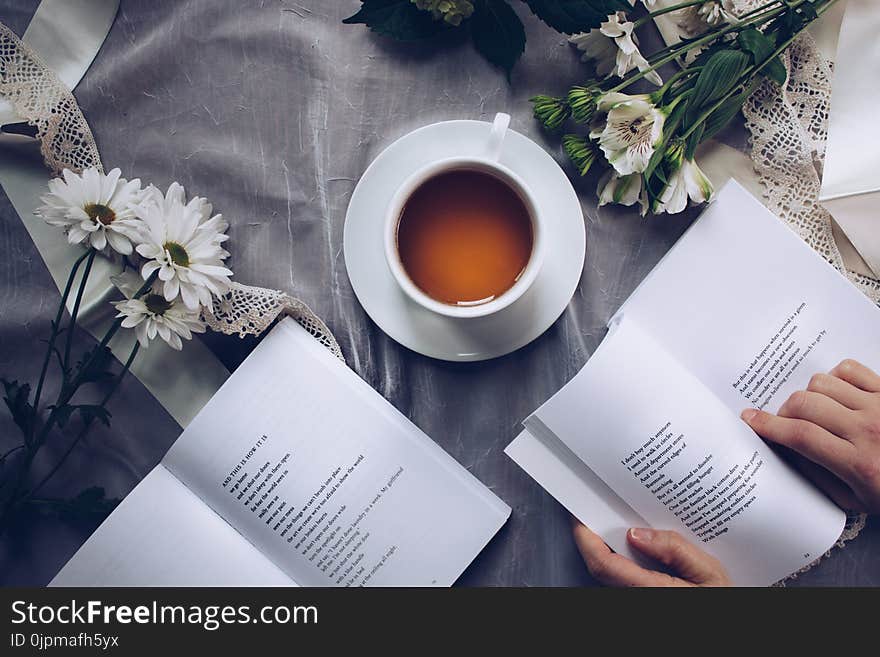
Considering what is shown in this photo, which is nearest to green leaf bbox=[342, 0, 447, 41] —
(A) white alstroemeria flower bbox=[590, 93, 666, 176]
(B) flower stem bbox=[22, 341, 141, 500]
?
(A) white alstroemeria flower bbox=[590, 93, 666, 176]

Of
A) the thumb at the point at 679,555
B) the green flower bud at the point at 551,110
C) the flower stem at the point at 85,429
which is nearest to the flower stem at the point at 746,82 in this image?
the green flower bud at the point at 551,110

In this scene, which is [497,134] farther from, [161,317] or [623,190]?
[161,317]

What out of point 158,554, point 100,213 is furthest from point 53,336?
point 158,554

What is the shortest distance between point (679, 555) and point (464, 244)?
40cm

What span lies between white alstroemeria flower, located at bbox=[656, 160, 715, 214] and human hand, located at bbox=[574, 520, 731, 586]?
35 centimetres

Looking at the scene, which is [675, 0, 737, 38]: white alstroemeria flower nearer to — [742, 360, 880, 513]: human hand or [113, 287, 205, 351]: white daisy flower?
[742, 360, 880, 513]: human hand

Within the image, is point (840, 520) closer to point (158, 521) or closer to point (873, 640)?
point (873, 640)

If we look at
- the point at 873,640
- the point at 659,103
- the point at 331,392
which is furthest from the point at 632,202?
the point at 873,640

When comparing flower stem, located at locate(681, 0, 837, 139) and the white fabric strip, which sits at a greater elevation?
flower stem, located at locate(681, 0, 837, 139)

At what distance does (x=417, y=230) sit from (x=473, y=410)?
215mm

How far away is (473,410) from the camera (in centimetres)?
78

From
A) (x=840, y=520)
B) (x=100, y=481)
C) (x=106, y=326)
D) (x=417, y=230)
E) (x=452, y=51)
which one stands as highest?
→ (x=452, y=51)

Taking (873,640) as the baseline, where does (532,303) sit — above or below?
above

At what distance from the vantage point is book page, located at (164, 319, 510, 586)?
737 millimetres
